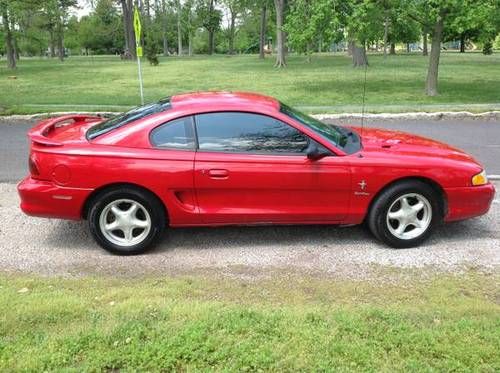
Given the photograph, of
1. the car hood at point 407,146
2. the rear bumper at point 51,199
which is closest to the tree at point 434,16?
the car hood at point 407,146

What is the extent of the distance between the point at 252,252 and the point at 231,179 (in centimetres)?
73

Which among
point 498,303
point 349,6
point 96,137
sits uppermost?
point 349,6

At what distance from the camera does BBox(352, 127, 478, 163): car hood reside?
505cm

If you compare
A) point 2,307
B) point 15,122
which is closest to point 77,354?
point 2,307

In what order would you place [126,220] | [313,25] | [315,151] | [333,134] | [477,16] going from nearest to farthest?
1. [315,151]
2. [126,220]
3. [333,134]
4. [477,16]
5. [313,25]

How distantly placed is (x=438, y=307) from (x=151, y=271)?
2296 millimetres

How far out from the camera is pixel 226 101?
5043 millimetres

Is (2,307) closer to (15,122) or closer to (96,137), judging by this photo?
(96,137)

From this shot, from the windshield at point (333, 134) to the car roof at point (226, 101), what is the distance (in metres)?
0.18

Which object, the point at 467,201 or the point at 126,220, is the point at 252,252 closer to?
the point at 126,220

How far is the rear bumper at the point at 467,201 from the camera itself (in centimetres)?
498

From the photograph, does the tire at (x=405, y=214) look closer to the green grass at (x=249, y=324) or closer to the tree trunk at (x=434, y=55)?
the green grass at (x=249, y=324)

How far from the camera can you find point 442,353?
3094 mm

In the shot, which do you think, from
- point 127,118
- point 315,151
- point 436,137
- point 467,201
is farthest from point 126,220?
point 436,137
